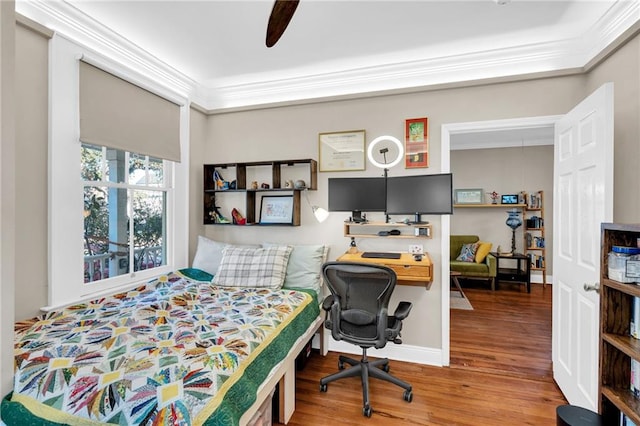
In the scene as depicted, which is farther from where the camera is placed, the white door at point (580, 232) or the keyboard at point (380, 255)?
the keyboard at point (380, 255)

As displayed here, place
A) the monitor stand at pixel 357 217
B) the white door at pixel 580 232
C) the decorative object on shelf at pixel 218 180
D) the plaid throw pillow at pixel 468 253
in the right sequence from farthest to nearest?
the plaid throw pillow at pixel 468 253 → the decorative object on shelf at pixel 218 180 → the monitor stand at pixel 357 217 → the white door at pixel 580 232

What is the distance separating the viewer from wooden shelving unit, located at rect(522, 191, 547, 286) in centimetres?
541

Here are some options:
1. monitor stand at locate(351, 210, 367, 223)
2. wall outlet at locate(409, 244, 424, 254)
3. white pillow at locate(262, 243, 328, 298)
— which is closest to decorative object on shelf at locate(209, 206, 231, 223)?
white pillow at locate(262, 243, 328, 298)

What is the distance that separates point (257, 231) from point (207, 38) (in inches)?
71.9

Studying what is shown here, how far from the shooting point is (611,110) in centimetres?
164

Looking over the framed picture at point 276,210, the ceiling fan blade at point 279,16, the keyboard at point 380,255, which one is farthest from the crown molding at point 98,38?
the keyboard at point 380,255

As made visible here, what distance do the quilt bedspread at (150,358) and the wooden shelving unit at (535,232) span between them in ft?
16.8

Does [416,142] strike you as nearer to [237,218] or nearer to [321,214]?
[321,214]

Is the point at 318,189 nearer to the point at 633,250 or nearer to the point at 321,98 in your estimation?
the point at 321,98

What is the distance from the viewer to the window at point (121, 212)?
89.3 inches

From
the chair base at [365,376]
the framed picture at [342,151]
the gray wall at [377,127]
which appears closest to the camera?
the chair base at [365,376]

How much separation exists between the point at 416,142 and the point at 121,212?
265 cm

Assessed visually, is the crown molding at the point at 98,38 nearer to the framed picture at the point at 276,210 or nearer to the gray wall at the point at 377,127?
the gray wall at the point at 377,127

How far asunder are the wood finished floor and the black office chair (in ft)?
0.37
